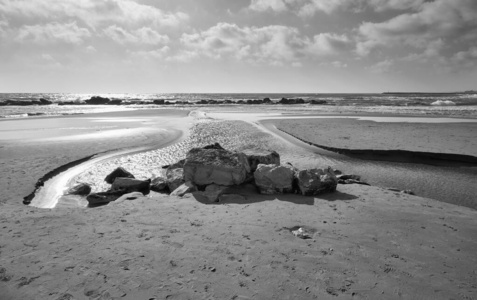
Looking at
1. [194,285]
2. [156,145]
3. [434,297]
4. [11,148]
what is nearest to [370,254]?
[434,297]

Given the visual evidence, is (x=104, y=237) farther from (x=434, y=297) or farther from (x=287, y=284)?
(x=434, y=297)

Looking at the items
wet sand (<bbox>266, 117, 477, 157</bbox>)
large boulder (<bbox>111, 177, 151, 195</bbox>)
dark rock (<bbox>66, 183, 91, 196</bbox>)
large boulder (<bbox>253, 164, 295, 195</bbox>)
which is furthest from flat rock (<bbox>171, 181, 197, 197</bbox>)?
wet sand (<bbox>266, 117, 477, 157</bbox>)

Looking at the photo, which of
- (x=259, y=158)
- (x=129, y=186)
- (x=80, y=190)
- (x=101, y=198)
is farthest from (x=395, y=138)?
(x=80, y=190)

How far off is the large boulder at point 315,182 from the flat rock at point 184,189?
8.29 ft

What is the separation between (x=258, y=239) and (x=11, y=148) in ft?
41.1

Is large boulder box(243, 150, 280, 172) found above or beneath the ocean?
beneath

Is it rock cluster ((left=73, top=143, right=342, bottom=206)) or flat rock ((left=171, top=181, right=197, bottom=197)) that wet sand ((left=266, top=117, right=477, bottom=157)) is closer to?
rock cluster ((left=73, top=143, right=342, bottom=206))

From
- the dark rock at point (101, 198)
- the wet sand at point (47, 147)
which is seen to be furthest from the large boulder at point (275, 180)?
the wet sand at point (47, 147)

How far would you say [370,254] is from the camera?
3852 mm

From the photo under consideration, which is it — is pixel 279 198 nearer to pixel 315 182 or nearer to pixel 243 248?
pixel 315 182

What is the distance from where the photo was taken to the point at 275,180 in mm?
6609

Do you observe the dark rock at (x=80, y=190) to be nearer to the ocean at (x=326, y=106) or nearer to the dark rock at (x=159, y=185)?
the dark rock at (x=159, y=185)

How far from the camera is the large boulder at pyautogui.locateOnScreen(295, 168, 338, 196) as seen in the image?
638 cm

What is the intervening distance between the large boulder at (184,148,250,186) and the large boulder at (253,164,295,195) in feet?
1.63
